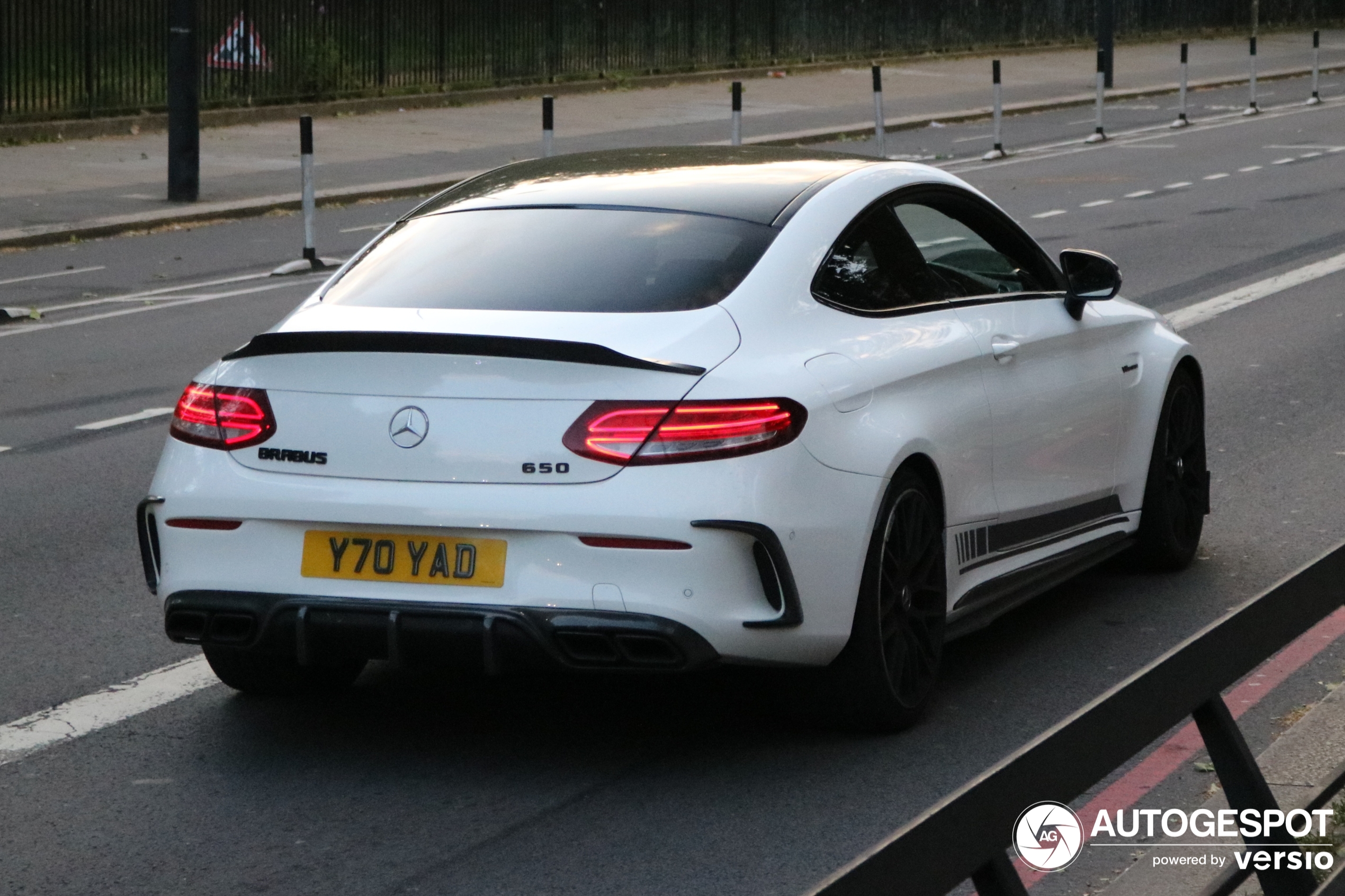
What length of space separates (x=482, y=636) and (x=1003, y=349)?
1.95 metres

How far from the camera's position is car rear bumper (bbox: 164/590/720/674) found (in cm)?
460

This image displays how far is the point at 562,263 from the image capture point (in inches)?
205

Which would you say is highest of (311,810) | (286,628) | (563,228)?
(563,228)

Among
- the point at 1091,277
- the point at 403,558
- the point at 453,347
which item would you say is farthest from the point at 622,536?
the point at 1091,277

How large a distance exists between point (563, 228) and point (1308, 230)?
13.9 m

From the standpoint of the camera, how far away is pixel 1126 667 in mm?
5895

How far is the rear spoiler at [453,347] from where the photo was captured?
185 inches

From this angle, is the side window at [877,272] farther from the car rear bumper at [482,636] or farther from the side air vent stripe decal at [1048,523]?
the car rear bumper at [482,636]

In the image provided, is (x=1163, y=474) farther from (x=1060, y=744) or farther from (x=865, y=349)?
(x=1060, y=744)

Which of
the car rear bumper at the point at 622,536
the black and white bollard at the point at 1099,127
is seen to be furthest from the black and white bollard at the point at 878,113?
the car rear bumper at the point at 622,536

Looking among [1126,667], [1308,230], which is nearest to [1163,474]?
[1126,667]

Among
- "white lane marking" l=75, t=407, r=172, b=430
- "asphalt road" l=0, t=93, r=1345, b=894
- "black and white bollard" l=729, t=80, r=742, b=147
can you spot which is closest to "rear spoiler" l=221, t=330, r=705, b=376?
"asphalt road" l=0, t=93, r=1345, b=894

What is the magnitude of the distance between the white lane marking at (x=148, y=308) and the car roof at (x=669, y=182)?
26.2 feet

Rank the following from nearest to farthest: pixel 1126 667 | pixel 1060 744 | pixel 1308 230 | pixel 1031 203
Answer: pixel 1060 744 < pixel 1126 667 < pixel 1308 230 < pixel 1031 203
